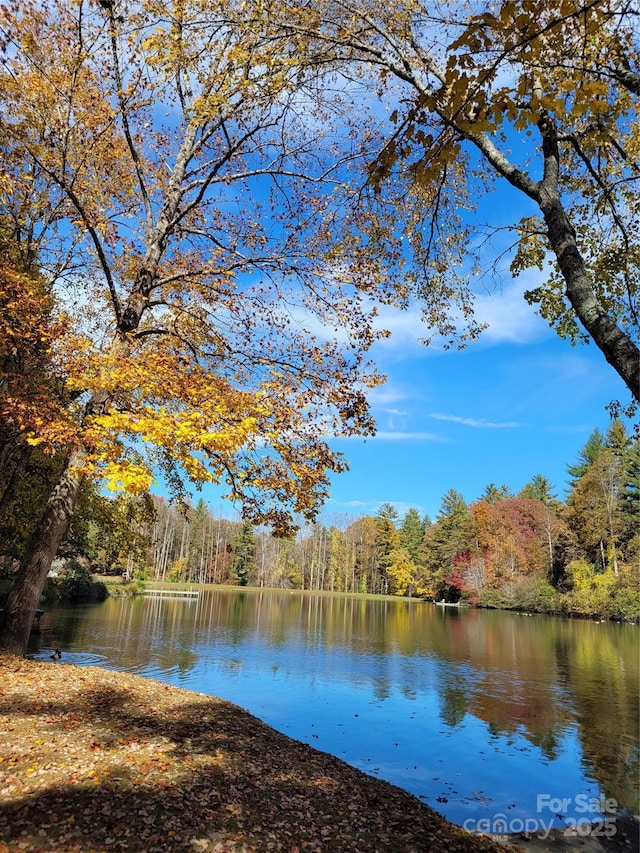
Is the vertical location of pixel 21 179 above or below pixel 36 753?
above

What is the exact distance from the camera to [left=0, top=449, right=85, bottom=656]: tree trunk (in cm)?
841

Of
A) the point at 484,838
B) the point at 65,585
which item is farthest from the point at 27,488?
the point at 65,585

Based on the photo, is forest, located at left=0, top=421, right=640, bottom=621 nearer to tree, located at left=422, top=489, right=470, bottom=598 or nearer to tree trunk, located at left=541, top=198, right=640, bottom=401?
tree, located at left=422, top=489, right=470, bottom=598

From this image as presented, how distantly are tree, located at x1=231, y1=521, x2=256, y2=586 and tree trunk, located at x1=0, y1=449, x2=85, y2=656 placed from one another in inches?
2843

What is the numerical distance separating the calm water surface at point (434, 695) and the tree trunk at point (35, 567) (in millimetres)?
5233

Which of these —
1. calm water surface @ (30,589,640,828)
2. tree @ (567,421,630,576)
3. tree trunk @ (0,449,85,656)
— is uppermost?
tree @ (567,421,630,576)

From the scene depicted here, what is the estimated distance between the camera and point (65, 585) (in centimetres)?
3425

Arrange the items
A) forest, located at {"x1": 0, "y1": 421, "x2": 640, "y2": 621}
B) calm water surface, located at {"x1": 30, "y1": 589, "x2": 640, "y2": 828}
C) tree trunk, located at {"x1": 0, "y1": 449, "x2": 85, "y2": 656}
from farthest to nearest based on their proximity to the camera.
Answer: forest, located at {"x1": 0, "y1": 421, "x2": 640, "y2": 621}, calm water surface, located at {"x1": 30, "y1": 589, "x2": 640, "y2": 828}, tree trunk, located at {"x1": 0, "y1": 449, "x2": 85, "y2": 656}

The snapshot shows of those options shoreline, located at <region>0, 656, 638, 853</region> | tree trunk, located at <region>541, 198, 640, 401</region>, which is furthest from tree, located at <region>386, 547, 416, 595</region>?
tree trunk, located at <region>541, 198, 640, 401</region>

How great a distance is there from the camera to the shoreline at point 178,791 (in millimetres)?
3910

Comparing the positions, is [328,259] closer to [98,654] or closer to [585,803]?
[585,803]

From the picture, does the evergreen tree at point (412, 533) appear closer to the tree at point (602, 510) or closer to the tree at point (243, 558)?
the tree at point (243, 558)

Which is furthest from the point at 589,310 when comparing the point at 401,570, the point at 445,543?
the point at 401,570

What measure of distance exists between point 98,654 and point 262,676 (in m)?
5.33
